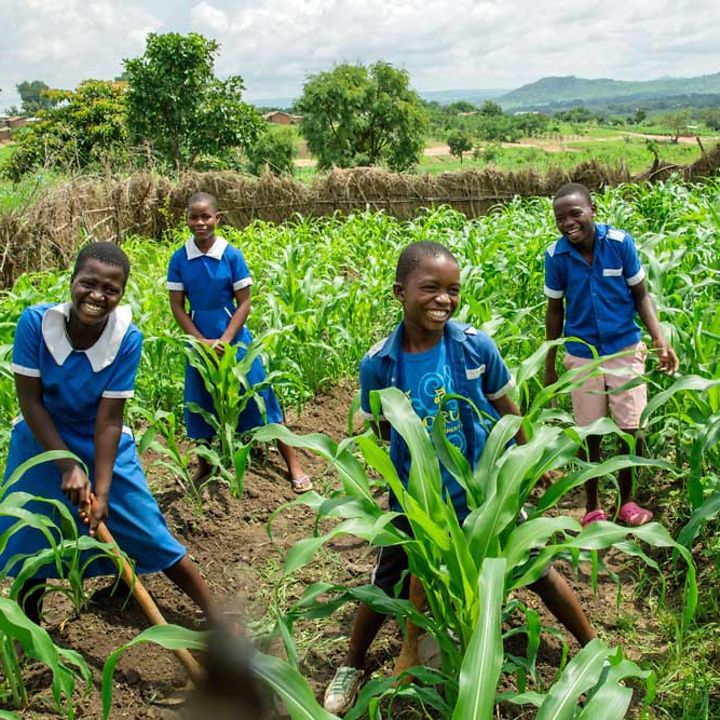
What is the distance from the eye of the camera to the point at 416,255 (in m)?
2.05

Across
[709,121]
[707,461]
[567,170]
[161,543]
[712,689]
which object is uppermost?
[709,121]

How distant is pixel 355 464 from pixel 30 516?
2.78ft

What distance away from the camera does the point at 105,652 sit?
2.47m

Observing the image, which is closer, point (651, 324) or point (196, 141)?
point (651, 324)

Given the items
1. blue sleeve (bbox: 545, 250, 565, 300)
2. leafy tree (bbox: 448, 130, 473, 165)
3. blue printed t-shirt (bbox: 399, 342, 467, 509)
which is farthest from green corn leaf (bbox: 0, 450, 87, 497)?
leafy tree (bbox: 448, 130, 473, 165)

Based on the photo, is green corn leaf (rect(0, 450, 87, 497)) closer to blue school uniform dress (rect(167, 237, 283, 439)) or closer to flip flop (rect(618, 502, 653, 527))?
blue school uniform dress (rect(167, 237, 283, 439))

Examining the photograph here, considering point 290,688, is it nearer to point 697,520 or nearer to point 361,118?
point 697,520

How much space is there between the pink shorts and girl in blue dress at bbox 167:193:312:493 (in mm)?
1350

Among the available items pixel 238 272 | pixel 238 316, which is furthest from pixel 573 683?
pixel 238 272

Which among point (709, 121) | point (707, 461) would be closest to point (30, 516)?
point (707, 461)

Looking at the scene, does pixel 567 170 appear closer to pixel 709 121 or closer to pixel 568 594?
pixel 568 594

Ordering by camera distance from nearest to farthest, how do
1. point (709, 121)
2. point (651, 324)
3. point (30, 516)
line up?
point (30, 516)
point (651, 324)
point (709, 121)

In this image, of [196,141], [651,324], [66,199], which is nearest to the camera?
[651,324]

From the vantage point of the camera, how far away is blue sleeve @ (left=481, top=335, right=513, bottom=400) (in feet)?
6.95
